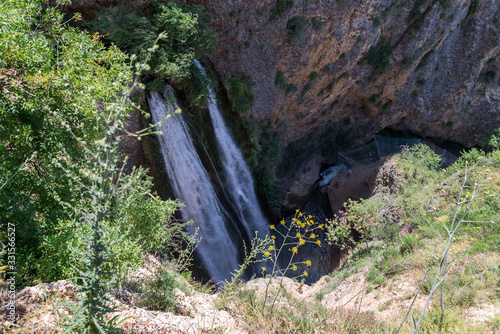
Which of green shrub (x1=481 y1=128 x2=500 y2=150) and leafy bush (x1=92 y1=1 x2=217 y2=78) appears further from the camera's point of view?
green shrub (x1=481 y1=128 x2=500 y2=150)

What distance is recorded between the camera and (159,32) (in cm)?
795

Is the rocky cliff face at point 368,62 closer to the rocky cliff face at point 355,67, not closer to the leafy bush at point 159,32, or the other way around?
the rocky cliff face at point 355,67

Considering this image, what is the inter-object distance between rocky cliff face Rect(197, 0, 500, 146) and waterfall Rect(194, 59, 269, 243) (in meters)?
1.74

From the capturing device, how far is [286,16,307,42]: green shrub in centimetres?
1126

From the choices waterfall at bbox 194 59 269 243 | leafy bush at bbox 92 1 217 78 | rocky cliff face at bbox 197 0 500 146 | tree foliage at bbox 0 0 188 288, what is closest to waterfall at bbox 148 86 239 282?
leafy bush at bbox 92 1 217 78

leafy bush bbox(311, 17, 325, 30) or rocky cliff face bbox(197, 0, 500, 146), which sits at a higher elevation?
leafy bush bbox(311, 17, 325, 30)

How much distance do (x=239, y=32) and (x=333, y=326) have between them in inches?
383

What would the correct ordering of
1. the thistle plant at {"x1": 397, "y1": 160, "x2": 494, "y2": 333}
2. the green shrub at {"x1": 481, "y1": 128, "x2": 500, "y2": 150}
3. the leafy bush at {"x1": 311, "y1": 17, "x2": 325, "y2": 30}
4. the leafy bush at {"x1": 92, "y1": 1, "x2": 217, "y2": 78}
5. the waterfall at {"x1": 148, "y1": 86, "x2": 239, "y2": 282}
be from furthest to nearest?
1. the green shrub at {"x1": 481, "y1": 128, "x2": 500, "y2": 150}
2. the leafy bush at {"x1": 311, "y1": 17, "x2": 325, "y2": 30}
3. the waterfall at {"x1": 148, "y1": 86, "x2": 239, "y2": 282}
4. the leafy bush at {"x1": 92, "y1": 1, "x2": 217, "y2": 78}
5. the thistle plant at {"x1": 397, "y1": 160, "x2": 494, "y2": 333}

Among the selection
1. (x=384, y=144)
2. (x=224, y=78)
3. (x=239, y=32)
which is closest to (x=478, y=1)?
(x=384, y=144)

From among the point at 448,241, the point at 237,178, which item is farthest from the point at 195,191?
the point at 448,241

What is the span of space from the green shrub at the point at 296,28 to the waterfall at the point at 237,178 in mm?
4135

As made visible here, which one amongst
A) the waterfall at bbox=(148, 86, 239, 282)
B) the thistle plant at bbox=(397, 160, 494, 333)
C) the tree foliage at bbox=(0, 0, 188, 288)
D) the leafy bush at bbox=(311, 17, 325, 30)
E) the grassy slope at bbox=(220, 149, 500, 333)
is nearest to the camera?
the thistle plant at bbox=(397, 160, 494, 333)

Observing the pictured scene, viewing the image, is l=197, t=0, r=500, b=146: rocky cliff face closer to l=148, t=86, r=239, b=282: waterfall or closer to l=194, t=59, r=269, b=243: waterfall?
l=194, t=59, r=269, b=243: waterfall

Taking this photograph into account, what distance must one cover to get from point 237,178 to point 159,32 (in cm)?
564
